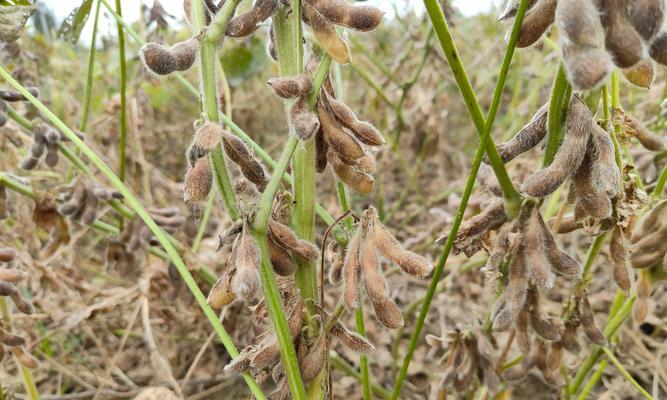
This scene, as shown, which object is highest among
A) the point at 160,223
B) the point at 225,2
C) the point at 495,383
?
the point at 225,2

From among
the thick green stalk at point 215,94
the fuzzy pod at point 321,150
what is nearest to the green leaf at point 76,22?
the thick green stalk at point 215,94

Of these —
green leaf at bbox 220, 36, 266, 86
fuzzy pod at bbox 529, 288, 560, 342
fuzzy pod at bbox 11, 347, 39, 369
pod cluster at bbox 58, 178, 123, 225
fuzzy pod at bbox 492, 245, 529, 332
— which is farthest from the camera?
green leaf at bbox 220, 36, 266, 86

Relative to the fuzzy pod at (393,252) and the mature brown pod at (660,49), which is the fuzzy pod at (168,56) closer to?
the fuzzy pod at (393,252)

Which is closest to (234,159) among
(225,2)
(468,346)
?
(225,2)

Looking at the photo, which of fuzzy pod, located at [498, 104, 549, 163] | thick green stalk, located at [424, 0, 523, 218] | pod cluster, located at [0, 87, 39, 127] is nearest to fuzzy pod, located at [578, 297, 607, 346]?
thick green stalk, located at [424, 0, 523, 218]

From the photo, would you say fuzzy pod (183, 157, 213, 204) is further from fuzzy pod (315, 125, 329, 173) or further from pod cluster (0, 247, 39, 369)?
pod cluster (0, 247, 39, 369)

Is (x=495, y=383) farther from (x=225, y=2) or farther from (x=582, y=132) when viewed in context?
(x=225, y=2)
